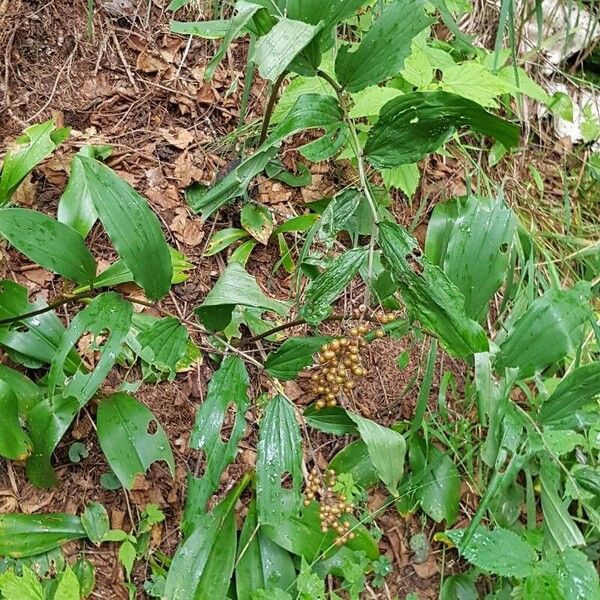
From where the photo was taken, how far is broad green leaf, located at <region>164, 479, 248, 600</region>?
1.39 meters

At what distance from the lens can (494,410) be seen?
1332mm

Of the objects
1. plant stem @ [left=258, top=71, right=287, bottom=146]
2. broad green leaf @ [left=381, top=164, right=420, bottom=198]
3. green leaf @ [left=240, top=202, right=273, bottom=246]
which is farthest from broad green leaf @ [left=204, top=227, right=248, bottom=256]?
broad green leaf @ [left=381, top=164, right=420, bottom=198]

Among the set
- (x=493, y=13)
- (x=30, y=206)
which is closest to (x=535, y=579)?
(x=30, y=206)

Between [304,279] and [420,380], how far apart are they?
0.44 metres

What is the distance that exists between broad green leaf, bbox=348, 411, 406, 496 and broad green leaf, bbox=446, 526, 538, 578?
239 millimetres

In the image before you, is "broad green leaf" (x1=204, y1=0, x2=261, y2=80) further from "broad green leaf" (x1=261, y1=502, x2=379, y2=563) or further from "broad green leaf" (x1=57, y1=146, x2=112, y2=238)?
"broad green leaf" (x1=261, y1=502, x2=379, y2=563)

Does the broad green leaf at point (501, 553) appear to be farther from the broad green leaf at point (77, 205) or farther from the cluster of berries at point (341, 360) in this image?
the broad green leaf at point (77, 205)

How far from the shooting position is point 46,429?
1371mm

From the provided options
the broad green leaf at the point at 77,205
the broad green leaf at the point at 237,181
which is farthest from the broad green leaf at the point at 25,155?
the broad green leaf at the point at 237,181

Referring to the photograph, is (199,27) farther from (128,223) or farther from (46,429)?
(46,429)

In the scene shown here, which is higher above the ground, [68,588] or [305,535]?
[68,588]

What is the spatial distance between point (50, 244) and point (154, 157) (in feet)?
2.08

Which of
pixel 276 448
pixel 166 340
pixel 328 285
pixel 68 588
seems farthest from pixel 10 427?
pixel 328 285

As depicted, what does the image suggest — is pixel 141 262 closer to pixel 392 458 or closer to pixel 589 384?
pixel 392 458
